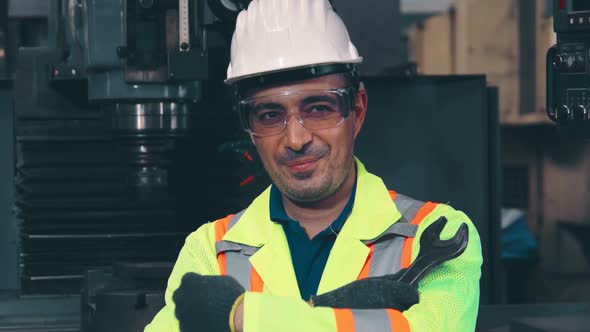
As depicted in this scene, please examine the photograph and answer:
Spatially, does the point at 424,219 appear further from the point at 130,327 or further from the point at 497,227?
the point at 497,227

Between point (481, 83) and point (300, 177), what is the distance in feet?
4.64

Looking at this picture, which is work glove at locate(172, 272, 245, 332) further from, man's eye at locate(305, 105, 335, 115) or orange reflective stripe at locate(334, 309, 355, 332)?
man's eye at locate(305, 105, 335, 115)

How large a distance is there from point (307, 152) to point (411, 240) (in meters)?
0.21

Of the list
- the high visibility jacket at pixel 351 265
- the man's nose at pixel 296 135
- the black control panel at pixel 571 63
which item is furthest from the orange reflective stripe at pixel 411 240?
the black control panel at pixel 571 63

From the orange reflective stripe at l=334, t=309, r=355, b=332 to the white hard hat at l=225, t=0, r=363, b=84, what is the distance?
42cm

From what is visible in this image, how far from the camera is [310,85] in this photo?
1.62 metres

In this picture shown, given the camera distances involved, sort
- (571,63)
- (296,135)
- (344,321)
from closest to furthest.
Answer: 1. (344,321)
2. (296,135)
3. (571,63)

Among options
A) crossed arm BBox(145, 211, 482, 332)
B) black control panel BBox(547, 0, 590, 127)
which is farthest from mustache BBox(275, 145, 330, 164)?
black control panel BBox(547, 0, 590, 127)

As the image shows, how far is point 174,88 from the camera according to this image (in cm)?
211

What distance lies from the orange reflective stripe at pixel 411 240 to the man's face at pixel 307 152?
0.43 feet

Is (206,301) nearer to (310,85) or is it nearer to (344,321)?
(344,321)

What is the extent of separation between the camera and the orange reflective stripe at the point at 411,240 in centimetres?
157

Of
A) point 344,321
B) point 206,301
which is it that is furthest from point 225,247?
point 344,321

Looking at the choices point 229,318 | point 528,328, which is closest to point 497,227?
point 528,328
